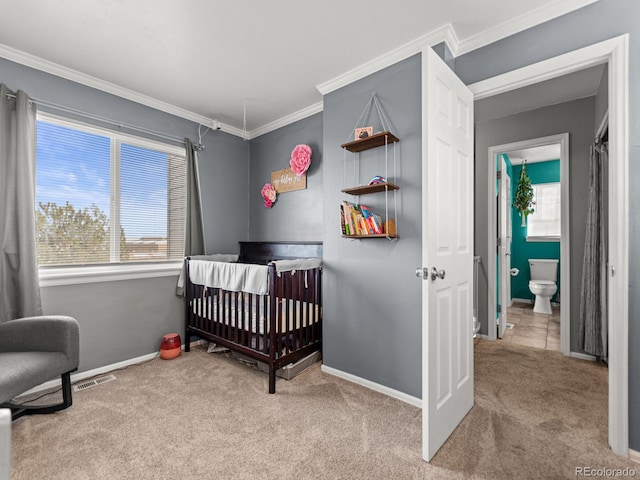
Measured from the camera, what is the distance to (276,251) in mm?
3309

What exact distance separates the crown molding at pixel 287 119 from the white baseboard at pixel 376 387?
2.37 m

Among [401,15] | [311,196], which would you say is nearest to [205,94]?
[311,196]

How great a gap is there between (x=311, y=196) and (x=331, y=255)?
825mm

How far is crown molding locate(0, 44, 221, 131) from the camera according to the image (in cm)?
212

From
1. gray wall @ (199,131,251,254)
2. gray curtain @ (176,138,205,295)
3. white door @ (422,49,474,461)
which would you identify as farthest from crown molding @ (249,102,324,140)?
white door @ (422,49,474,461)

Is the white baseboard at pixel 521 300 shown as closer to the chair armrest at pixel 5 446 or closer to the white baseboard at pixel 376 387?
the white baseboard at pixel 376 387

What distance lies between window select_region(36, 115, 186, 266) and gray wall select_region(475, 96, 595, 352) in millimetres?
3161

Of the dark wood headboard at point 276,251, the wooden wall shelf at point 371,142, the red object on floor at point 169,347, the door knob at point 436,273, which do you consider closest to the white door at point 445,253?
the door knob at point 436,273

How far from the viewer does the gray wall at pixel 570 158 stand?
2.80 metres

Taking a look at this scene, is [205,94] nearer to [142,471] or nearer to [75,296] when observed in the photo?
[75,296]

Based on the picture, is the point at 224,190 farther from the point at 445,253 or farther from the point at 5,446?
the point at 5,446

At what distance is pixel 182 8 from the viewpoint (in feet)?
5.64

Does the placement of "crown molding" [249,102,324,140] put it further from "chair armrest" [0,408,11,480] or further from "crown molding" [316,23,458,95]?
"chair armrest" [0,408,11,480]

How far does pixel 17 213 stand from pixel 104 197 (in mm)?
589
